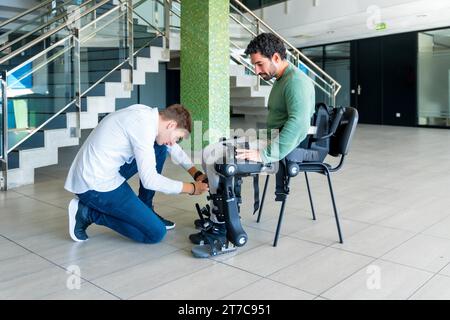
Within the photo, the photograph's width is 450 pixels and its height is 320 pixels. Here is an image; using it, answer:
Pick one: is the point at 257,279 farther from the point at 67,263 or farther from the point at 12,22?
the point at 12,22

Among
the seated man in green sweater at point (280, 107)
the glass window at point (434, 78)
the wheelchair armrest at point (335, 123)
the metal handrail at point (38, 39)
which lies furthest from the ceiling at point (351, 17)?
the seated man in green sweater at point (280, 107)

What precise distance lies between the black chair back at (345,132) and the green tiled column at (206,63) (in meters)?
3.33

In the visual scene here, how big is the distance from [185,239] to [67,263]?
720mm

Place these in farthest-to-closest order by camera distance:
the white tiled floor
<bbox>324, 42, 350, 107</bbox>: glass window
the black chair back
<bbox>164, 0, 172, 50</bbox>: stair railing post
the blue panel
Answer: <bbox>324, 42, 350, 107</bbox>: glass window → <bbox>164, 0, 172, 50</bbox>: stair railing post → the blue panel → the black chair back → the white tiled floor

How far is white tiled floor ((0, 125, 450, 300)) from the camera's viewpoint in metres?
2.03

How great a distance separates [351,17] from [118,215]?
8.72 m

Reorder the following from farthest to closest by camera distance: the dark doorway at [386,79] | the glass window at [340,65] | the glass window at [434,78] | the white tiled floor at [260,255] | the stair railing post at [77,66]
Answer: the glass window at [340,65] < the dark doorway at [386,79] < the glass window at [434,78] < the stair railing post at [77,66] < the white tiled floor at [260,255]

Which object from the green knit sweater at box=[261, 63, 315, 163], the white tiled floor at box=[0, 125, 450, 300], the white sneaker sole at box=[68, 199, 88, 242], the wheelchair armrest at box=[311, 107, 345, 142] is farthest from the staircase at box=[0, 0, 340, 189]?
the wheelchair armrest at box=[311, 107, 345, 142]

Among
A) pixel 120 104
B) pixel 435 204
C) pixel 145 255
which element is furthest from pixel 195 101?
pixel 120 104

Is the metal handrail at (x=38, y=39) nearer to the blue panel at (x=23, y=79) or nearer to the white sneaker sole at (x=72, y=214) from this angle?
the blue panel at (x=23, y=79)

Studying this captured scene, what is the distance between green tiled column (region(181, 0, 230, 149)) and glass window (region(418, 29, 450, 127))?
8.12 m

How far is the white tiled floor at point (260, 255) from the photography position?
2027 millimetres

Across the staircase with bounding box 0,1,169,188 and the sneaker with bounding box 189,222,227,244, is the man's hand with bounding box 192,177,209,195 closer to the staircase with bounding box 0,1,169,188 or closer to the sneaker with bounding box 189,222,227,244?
the sneaker with bounding box 189,222,227,244

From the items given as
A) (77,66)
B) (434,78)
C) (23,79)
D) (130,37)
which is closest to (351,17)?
(434,78)
